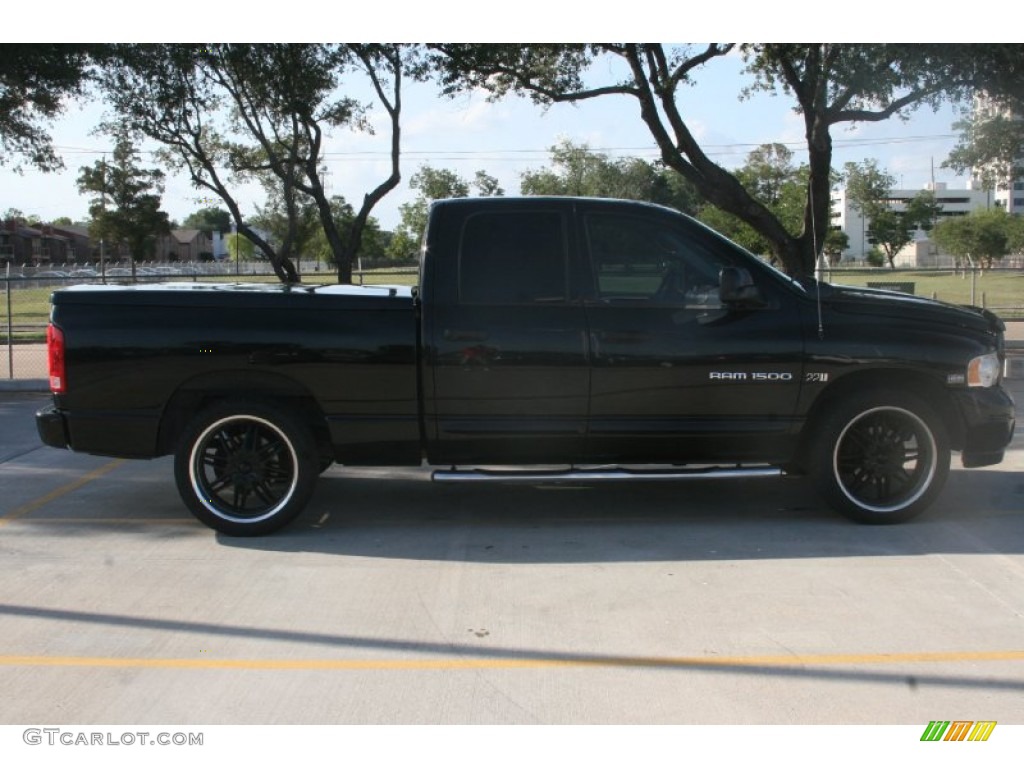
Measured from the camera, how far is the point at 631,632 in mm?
4656

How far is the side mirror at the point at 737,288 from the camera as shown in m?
5.93

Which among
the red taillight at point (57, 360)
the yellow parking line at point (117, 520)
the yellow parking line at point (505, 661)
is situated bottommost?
the yellow parking line at point (505, 661)

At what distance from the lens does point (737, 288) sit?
19.5 feet

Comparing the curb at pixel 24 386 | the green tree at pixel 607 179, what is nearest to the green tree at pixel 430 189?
the green tree at pixel 607 179

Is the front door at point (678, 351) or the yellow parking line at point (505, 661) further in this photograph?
the front door at point (678, 351)

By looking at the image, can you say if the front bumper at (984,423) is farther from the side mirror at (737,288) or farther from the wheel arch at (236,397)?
the wheel arch at (236,397)

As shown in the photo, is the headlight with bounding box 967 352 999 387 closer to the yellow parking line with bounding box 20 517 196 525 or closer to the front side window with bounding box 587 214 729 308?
the front side window with bounding box 587 214 729 308

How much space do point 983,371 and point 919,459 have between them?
0.70 meters

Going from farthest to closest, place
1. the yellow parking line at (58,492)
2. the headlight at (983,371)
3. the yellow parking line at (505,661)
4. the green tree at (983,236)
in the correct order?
the green tree at (983,236) → the yellow parking line at (58,492) → the headlight at (983,371) → the yellow parking line at (505,661)

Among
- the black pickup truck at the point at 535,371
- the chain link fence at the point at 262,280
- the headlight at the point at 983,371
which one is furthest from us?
the chain link fence at the point at 262,280

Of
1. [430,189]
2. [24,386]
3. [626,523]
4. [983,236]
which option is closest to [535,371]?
[626,523]

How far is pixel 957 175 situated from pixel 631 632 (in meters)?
18.7

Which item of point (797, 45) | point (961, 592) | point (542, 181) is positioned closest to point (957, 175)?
point (797, 45)

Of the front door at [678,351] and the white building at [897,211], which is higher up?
the white building at [897,211]
